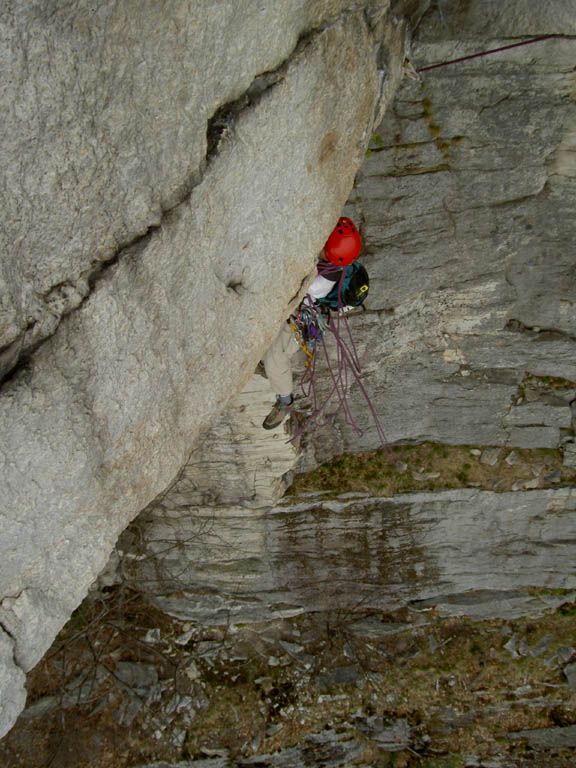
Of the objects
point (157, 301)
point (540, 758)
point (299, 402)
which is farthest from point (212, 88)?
point (540, 758)

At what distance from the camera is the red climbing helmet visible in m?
3.59

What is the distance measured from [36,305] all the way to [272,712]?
6727mm

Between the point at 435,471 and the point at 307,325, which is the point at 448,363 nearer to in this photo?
Result: the point at 435,471

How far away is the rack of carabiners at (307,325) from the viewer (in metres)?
4.27

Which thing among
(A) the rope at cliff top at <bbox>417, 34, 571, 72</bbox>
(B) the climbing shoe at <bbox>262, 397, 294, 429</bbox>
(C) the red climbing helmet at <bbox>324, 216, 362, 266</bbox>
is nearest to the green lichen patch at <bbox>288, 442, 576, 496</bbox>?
(B) the climbing shoe at <bbox>262, 397, 294, 429</bbox>

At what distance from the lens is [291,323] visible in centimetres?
424

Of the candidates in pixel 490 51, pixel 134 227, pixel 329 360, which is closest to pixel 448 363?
pixel 329 360

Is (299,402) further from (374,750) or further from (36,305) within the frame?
(374,750)

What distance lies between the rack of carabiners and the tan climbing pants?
0.06 m

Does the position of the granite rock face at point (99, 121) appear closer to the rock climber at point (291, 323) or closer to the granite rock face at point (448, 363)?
A: the rock climber at point (291, 323)

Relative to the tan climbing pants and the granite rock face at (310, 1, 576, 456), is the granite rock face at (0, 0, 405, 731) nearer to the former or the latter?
the granite rock face at (310, 1, 576, 456)

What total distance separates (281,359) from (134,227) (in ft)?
7.90

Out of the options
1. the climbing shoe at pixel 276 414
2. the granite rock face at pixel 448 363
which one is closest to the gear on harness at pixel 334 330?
the granite rock face at pixel 448 363

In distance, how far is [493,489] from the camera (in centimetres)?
595
